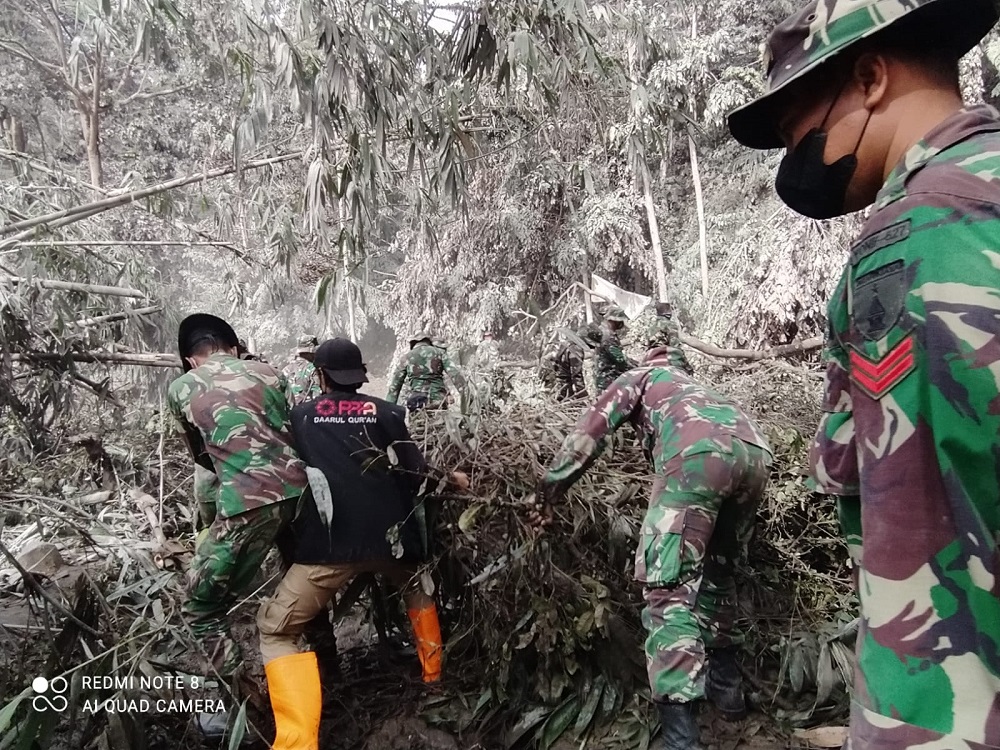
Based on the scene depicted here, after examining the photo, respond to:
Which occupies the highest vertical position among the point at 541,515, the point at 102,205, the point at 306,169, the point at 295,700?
the point at 306,169

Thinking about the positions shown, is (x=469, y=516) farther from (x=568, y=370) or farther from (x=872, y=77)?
(x=568, y=370)

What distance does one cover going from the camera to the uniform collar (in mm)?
842

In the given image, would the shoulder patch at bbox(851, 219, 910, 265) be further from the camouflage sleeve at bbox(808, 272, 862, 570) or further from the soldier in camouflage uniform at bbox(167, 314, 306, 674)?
the soldier in camouflage uniform at bbox(167, 314, 306, 674)

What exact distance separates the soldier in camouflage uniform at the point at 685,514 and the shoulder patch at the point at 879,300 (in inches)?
72.8

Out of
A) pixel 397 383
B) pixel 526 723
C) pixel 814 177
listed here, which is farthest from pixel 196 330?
pixel 397 383

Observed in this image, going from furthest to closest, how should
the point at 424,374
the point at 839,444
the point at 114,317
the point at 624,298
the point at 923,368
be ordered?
the point at 624,298 < the point at 424,374 < the point at 114,317 < the point at 839,444 < the point at 923,368

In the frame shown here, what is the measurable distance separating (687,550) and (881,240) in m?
1.92

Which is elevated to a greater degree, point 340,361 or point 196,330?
point 196,330

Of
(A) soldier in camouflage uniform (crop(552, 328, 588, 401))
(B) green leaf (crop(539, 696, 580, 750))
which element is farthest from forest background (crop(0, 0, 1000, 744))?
(A) soldier in camouflage uniform (crop(552, 328, 588, 401))

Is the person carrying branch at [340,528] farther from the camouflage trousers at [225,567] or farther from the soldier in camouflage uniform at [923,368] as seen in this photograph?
the soldier in camouflage uniform at [923,368]

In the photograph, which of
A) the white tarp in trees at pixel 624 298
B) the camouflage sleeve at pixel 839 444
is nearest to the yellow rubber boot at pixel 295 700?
the camouflage sleeve at pixel 839 444

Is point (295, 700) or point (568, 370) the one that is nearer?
point (295, 700)

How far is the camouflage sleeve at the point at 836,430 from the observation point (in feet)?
3.16

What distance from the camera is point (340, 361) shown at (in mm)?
2957
